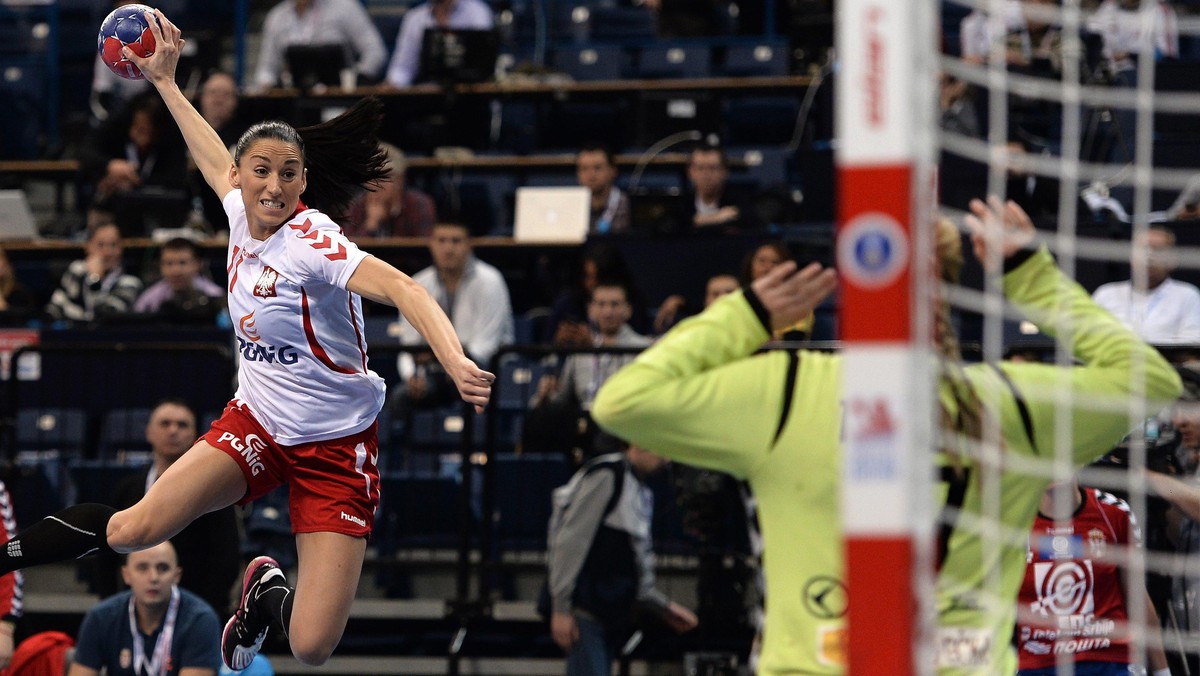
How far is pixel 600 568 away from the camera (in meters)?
9.14

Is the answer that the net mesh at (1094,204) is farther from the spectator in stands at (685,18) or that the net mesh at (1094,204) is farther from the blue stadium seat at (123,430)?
the blue stadium seat at (123,430)

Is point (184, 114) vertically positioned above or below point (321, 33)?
below

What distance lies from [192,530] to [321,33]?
744cm

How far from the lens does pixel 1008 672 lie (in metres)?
4.18

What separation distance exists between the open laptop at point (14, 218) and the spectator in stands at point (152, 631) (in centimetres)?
559

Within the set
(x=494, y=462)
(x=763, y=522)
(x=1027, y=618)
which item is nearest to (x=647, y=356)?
(x=763, y=522)

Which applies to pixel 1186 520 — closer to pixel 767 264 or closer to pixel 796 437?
pixel 767 264

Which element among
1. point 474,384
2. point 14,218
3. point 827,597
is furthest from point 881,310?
point 14,218

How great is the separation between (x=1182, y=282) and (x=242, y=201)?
6.79 metres

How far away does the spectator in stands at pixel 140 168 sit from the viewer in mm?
13688

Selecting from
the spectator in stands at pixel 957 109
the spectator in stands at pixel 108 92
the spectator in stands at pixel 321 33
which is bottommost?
the spectator in stands at pixel 957 109

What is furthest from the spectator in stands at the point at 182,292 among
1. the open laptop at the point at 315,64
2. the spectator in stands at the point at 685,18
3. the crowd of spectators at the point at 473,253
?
the spectator in stands at the point at 685,18

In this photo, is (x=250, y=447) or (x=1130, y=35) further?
(x=1130, y=35)

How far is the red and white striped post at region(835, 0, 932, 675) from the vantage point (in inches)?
124
